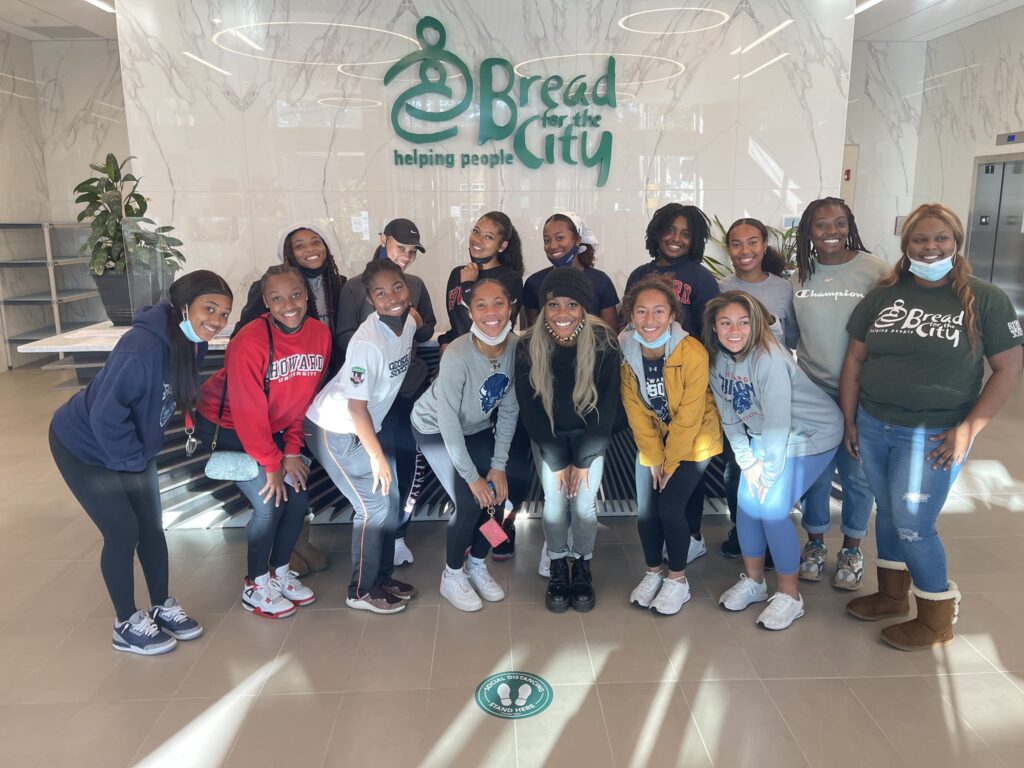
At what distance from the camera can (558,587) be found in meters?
3.10

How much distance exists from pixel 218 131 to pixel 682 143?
4.10 m

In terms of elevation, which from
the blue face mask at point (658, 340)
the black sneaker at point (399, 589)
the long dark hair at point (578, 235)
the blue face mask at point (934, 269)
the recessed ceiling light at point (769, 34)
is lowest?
the black sneaker at point (399, 589)

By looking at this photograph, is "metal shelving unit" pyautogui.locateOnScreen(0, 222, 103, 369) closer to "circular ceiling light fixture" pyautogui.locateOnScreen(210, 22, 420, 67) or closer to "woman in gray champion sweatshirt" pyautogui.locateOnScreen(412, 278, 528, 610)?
"circular ceiling light fixture" pyautogui.locateOnScreen(210, 22, 420, 67)

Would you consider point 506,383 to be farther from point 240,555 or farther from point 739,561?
point 240,555

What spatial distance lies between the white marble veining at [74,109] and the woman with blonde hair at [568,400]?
8.45 m

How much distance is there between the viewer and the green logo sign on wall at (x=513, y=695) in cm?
242

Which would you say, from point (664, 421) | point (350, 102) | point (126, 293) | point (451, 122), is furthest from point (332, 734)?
point (350, 102)

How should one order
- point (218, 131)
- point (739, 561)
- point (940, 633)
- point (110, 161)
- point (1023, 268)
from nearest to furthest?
1. point (940, 633)
2. point (739, 561)
3. point (110, 161)
4. point (218, 131)
5. point (1023, 268)

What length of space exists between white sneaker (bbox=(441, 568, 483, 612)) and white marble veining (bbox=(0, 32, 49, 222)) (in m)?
8.00

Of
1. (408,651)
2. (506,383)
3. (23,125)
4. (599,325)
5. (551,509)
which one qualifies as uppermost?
(23,125)

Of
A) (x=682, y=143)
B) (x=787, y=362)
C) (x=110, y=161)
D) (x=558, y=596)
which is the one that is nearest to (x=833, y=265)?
(x=787, y=362)

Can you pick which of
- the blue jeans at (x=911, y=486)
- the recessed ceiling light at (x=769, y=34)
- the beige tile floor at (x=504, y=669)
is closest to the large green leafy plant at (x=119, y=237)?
the beige tile floor at (x=504, y=669)

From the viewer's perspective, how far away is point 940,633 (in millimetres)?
2730

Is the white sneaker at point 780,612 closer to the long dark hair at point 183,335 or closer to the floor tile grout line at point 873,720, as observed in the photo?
the floor tile grout line at point 873,720
